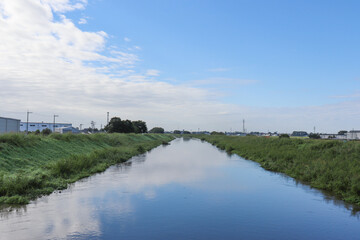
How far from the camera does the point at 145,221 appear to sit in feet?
36.0

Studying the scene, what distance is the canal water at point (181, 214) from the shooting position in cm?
984

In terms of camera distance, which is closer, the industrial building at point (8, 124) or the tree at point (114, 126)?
the industrial building at point (8, 124)

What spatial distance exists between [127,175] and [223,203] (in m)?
10.7

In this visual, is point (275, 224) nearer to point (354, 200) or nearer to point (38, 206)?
point (354, 200)

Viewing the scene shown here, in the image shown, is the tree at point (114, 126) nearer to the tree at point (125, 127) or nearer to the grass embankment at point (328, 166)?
the tree at point (125, 127)

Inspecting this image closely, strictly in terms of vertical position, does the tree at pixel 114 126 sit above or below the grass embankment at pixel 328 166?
above

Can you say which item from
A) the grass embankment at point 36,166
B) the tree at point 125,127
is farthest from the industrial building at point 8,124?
the tree at point 125,127

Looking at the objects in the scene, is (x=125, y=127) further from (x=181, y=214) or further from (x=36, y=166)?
(x=181, y=214)

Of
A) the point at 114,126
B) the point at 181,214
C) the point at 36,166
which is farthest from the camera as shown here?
the point at 114,126

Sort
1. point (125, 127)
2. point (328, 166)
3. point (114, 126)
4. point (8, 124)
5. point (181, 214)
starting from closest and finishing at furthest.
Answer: point (181, 214)
point (328, 166)
point (8, 124)
point (114, 126)
point (125, 127)

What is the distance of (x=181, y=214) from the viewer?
1211 cm

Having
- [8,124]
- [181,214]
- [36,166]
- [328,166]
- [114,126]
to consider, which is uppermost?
[114,126]

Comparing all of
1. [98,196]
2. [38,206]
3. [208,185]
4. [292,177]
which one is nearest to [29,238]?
[38,206]

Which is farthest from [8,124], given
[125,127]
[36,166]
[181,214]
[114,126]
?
[181,214]
